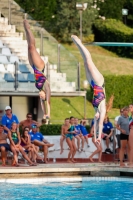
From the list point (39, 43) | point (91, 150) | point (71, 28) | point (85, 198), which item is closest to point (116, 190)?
point (85, 198)

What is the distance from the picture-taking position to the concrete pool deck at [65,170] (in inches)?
666

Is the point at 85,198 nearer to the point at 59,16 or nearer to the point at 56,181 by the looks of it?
the point at 56,181

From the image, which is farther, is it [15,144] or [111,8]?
[111,8]

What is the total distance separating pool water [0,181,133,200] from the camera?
14844 millimetres

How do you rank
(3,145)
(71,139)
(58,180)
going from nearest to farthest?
(58,180) → (3,145) → (71,139)

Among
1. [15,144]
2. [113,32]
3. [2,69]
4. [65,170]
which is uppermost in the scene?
[113,32]

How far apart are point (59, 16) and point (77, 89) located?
16.8 metres

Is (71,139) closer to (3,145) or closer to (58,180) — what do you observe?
(3,145)

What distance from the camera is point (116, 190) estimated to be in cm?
1594

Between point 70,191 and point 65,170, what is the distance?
61.8 inches

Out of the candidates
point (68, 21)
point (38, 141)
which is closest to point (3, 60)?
point (38, 141)

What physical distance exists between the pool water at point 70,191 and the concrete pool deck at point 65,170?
15.7 inches

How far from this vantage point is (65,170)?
56.4ft

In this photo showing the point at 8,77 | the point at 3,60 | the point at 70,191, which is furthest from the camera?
the point at 3,60
